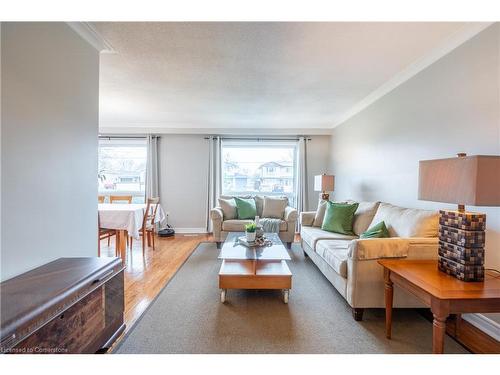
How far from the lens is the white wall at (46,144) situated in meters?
1.37

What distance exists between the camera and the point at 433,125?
2457 millimetres

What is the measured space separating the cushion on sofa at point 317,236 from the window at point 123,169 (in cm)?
381

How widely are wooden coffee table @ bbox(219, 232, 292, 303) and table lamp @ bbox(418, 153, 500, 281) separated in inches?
50.1

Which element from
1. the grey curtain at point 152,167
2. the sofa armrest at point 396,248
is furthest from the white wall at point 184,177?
the sofa armrest at point 396,248

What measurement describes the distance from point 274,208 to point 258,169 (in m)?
1.31

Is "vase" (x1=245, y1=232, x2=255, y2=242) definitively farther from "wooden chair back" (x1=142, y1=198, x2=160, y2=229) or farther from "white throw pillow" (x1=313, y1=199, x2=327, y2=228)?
"wooden chair back" (x1=142, y1=198, x2=160, y2=229)

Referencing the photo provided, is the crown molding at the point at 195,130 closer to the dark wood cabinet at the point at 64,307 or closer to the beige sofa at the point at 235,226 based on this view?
the beige sofa at the point at 235,226

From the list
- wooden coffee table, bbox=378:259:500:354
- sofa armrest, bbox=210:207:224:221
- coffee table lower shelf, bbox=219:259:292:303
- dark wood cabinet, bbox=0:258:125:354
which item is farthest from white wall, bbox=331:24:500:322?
dark wood cabinet, bbox=0:258:125:354

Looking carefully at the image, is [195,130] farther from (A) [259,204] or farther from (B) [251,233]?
(B) [251,233]

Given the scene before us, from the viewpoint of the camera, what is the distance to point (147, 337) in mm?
1813

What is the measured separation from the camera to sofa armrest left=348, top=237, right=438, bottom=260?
1992 millimetres

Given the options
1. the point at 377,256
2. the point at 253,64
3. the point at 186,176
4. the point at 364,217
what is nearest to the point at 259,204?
the point at 186,176
